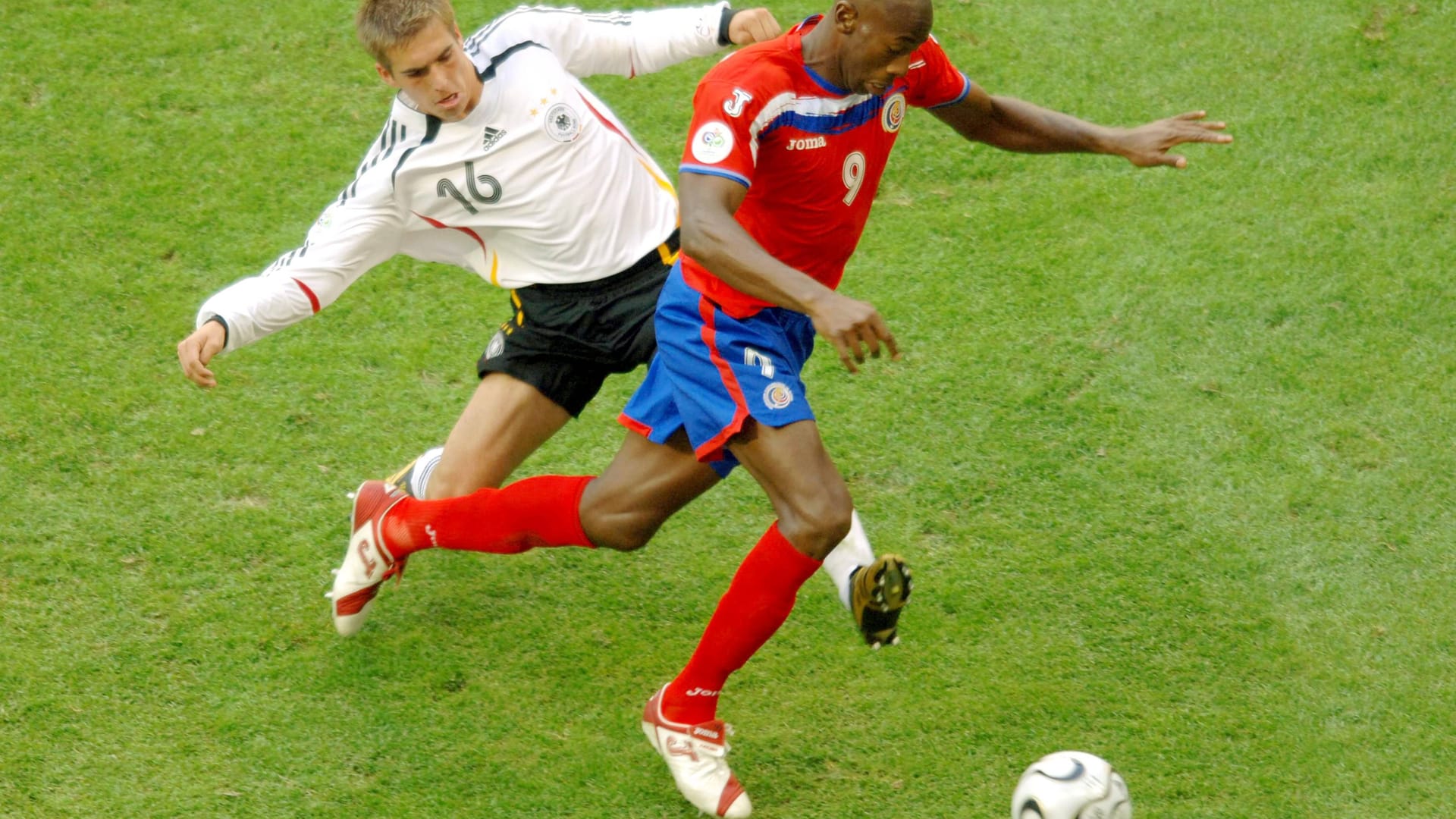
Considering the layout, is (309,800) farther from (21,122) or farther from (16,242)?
(21,122)

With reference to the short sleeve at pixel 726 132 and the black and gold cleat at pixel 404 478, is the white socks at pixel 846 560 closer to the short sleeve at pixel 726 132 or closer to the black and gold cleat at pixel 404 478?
the short sleeve at pixel 726 132

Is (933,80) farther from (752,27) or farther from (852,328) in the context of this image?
(852,328)

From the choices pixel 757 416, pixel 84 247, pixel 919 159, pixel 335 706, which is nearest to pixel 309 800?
pixel 335 706

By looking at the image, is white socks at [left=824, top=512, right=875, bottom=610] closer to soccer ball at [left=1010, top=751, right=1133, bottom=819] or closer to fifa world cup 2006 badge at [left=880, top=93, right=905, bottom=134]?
soccer ball at [left=1010, top=751, right=1133, bottom=819]

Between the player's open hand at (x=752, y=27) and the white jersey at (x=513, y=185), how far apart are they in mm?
111

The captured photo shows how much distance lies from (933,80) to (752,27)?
0.66m

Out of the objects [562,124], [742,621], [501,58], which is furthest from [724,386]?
[501,58]

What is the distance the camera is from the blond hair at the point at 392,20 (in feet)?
12.5

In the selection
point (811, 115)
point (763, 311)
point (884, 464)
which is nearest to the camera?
point (811, 115)

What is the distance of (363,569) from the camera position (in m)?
4.16

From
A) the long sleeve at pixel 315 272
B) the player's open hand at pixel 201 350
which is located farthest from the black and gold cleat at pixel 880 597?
the player's open hand at pixel 201 350

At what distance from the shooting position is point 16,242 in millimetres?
5668

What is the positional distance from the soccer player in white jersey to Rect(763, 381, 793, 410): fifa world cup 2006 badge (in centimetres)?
64

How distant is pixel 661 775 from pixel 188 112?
13.1 ft
